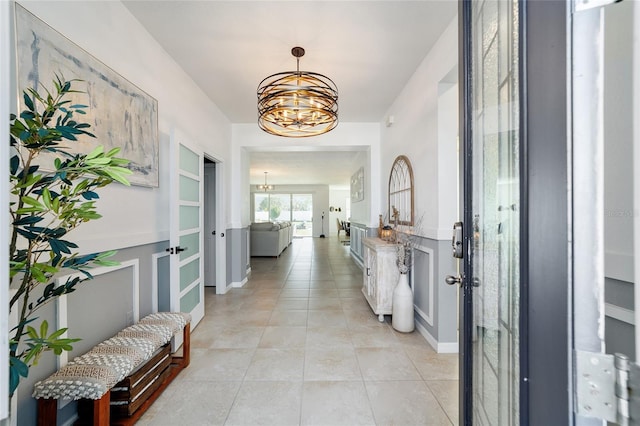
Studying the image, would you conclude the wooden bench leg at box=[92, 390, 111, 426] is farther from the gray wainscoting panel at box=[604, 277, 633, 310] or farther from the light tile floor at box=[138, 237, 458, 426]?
the gray wainscoting panel at box=[604, 277, 633, 310]

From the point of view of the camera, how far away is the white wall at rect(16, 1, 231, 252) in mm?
1600

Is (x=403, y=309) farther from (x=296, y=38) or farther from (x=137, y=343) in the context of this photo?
(x=296, y=38)

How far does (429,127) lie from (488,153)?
1871 millimetres

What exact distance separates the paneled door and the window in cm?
204

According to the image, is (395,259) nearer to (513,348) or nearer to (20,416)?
(513,348)

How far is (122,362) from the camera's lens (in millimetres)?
1437

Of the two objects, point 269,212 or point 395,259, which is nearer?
point 395,259

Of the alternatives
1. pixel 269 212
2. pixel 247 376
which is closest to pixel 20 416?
pixel 247 376

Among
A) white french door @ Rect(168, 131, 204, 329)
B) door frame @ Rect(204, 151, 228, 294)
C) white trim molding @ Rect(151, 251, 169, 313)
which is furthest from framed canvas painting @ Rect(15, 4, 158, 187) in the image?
door frame @ Rect(204, 151, 228, 294)

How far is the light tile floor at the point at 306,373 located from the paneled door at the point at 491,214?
93 centimetres

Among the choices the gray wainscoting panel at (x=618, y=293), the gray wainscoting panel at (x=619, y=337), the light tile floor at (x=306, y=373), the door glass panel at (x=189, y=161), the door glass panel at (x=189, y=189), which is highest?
the door glass panel at (x=189, y=161)

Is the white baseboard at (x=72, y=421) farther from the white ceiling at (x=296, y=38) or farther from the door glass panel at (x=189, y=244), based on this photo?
the white ceiling at (x=296, y=38)

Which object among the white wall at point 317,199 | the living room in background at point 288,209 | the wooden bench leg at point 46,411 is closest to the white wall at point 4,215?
the wooden bench leg at point 46,411

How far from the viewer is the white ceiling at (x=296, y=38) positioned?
198cm
